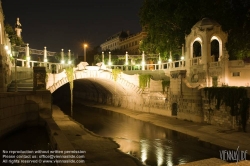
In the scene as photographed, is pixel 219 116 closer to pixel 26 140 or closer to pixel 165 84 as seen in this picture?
pixel 165 84

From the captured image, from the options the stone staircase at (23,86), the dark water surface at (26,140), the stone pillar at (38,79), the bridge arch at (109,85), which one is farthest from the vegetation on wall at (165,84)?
the dark water surface at (26,140)

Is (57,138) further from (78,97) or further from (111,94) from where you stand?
(78,97)

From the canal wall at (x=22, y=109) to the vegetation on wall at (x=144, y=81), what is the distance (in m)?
15.0

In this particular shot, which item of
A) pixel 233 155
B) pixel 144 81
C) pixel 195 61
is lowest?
pixel 233 155

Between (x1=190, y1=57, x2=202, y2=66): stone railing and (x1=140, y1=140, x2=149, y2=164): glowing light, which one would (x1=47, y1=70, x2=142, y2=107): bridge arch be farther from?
(x1=140, y1=140, x2=149, y2=164): glowing light

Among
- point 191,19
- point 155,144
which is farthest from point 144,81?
point 155,144

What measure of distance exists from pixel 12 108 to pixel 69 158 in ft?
33.0

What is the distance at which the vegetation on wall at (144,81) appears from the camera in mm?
32281

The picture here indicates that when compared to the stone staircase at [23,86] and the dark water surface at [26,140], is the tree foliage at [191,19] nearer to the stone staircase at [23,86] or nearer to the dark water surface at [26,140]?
the stone staircase at [23,86]

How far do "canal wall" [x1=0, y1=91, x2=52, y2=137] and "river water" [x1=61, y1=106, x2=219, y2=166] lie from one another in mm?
5352

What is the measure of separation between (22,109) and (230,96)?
53.2ft

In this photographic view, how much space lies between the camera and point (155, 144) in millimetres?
17453

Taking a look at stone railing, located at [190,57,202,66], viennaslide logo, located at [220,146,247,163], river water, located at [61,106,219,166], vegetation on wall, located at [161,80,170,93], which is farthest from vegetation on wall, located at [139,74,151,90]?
viennaslide logo, located at [220,146,247,163]

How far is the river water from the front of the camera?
46.6 feet
